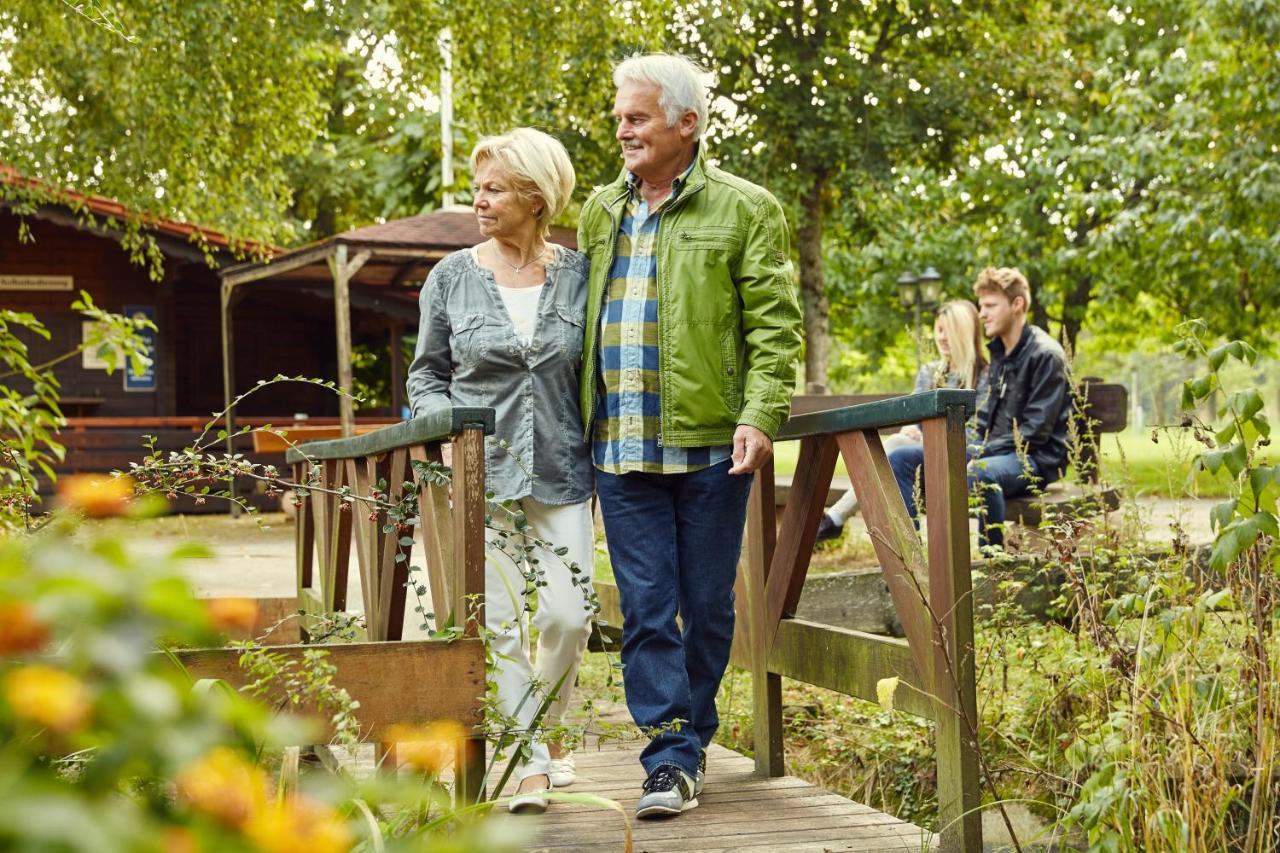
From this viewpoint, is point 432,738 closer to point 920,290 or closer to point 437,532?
point 437,532

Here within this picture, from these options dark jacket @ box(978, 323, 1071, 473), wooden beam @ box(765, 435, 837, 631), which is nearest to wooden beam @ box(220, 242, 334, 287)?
dark jacket @ box(978, 323, 1071, 473)

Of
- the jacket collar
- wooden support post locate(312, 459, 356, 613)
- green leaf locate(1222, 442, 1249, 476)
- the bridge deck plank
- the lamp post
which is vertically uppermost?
the lamp post

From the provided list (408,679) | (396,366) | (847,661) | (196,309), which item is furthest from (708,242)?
(196,309)

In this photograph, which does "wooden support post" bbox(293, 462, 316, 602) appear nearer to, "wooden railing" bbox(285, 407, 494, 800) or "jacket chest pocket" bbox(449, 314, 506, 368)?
"wooden railing" bbox(285, 407, 494, 800)

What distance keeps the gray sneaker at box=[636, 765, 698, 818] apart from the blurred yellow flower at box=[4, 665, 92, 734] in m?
2.99

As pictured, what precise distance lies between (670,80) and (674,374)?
704 millimetres


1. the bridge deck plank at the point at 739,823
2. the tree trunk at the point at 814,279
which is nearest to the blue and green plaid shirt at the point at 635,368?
the bridge deck plank at the point at 739,823

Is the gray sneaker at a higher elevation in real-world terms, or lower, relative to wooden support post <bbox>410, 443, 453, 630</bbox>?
lower

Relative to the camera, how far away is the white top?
11.9 ft

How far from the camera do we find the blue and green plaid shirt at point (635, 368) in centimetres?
351

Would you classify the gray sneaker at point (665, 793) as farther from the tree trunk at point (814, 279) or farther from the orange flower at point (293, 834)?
the tree trunk at point (814, 279)

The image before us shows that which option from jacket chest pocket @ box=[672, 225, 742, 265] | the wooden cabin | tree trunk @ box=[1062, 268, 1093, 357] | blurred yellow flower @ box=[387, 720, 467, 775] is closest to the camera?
blurred yellow flower @ box=[387, 720, 467, 775]

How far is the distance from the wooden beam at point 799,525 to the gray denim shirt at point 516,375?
1.83 feet

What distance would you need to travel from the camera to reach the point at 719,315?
3.52 metres
